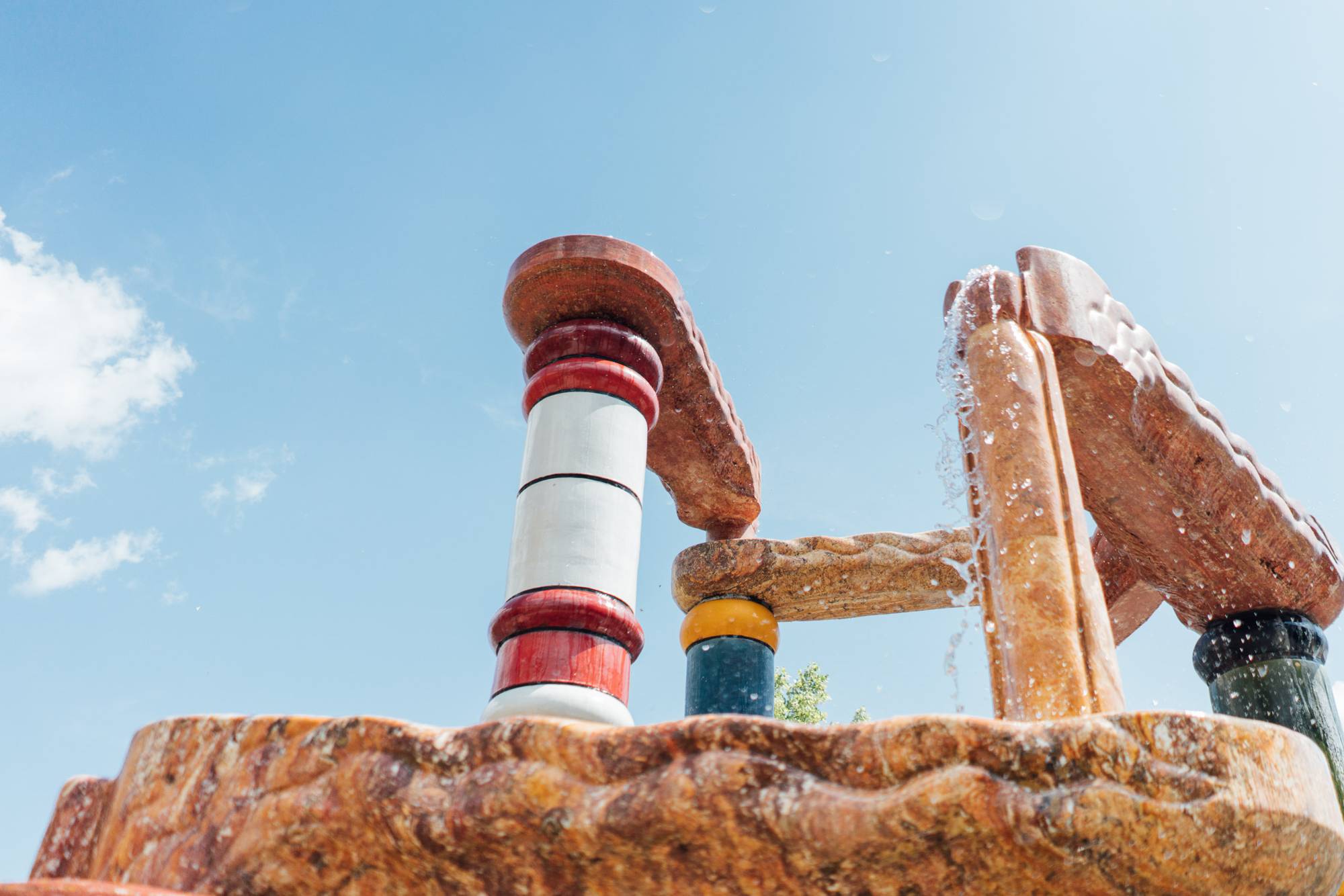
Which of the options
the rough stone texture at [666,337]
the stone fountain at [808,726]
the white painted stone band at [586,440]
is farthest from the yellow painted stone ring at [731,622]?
the white painted stone band at [586,440]

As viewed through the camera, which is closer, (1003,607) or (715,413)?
(1003,607)

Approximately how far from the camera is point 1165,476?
4.82m

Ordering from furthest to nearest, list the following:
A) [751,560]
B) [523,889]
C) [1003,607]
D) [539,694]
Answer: [751,560]
[539,694]
[1003,607]
[523,889]

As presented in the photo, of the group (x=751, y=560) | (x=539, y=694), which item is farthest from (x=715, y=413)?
(x=539, y=694)

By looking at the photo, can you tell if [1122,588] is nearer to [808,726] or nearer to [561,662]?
[561,662]

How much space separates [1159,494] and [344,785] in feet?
14.5

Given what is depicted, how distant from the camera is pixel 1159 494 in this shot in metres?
4.96

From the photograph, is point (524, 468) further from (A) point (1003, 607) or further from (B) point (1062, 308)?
(B) point (1062, 308)

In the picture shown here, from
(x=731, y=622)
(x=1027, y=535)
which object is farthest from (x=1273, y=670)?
(x=1027, y=535)

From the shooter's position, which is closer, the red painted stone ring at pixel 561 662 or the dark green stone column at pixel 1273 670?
the red painted stone ring at pixel 561 662

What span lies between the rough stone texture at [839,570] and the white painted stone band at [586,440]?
211cm

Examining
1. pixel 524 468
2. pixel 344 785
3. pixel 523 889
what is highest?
pixel 524 468

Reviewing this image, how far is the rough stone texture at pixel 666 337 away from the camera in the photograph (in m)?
4.57

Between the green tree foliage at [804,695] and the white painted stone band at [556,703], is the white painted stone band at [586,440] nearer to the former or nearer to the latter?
the white painted stone band at [556,703]
